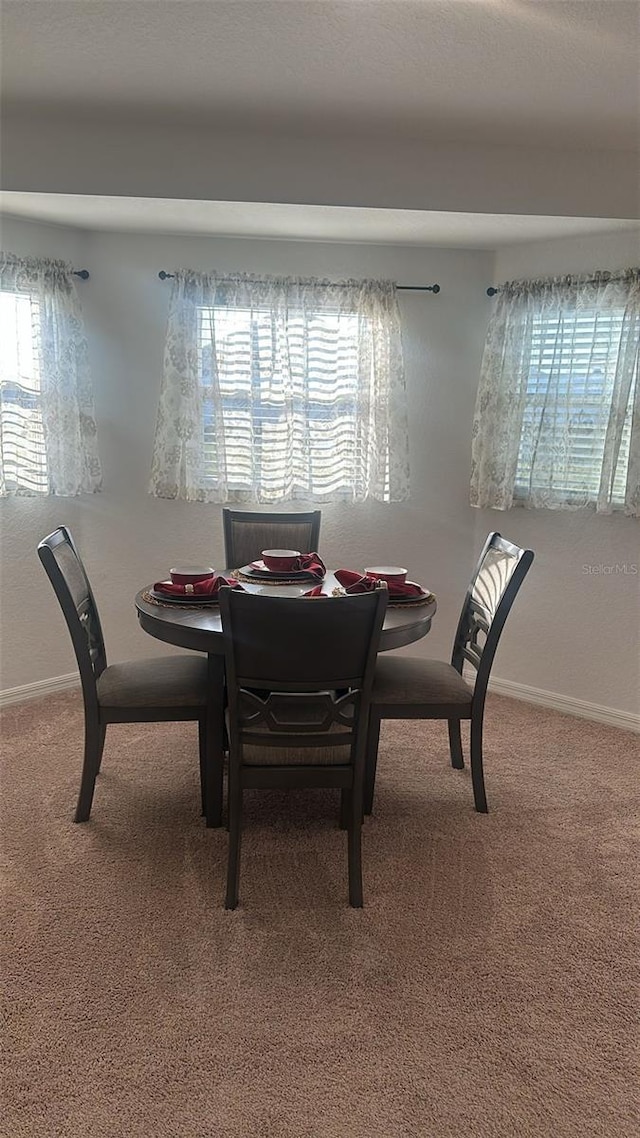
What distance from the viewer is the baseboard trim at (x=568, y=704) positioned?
379cm

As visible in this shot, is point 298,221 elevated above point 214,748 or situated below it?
above

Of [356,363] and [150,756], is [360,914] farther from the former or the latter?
[356,363]

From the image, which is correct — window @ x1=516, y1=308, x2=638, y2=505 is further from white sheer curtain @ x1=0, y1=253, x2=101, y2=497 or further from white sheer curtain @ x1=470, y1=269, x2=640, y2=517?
white sheer curtain @ x1=0, y1=253, x2=101, y2=497

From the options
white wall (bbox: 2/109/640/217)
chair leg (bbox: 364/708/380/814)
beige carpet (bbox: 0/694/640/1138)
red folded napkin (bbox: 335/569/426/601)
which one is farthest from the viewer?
white wall (bbox: 2/109/640/217)

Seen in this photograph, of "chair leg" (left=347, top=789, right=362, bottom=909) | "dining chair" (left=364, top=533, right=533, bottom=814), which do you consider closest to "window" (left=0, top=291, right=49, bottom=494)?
"dining chair" (left=364, top=533, right=533, bottom=814)

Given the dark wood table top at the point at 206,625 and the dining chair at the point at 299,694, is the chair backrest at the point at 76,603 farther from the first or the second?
the dining chair at the point at 299,694

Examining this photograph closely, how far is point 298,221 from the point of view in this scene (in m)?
3.50

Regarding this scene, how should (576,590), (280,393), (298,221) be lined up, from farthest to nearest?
(280,393)
(576,590)
(298,221)

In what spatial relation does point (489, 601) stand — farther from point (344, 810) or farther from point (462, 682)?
point (344, 810)

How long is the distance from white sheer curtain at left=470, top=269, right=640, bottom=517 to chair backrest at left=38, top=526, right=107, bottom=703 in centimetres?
209

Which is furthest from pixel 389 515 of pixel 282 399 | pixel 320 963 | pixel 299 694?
pixel 320 963

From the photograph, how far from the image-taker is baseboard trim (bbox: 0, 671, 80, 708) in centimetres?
384

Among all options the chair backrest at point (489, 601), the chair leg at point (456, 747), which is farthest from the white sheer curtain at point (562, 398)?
the chair leg at point (456, 747)

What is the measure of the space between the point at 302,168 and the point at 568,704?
2731 mm
